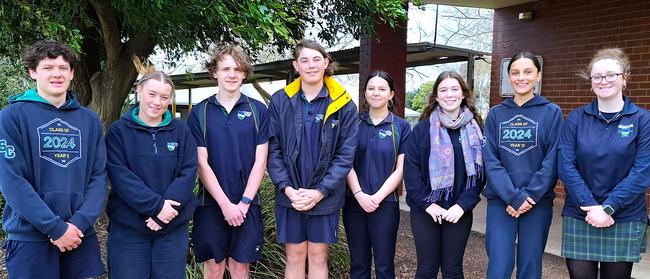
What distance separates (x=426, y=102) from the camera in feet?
13.1

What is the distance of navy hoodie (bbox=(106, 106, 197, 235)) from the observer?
3119 millimetres

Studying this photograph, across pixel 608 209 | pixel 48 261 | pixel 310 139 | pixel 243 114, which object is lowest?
pixel 48 261

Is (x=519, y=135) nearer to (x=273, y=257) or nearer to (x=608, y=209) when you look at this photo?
(x=608, y=209)

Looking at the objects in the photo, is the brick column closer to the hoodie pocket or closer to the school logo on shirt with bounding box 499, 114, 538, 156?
the school logo on shirt with bounding box 499, 114, 538, 156

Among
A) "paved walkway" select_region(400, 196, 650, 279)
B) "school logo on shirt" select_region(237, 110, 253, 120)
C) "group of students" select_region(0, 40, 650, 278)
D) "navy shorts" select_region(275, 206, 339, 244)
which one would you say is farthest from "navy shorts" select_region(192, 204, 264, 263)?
"paved walkway" select_region(400, 196, 650, 279)

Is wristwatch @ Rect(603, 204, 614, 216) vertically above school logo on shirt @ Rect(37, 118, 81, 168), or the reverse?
school logo on shirt @ Rect(37, 118, 81, 168)

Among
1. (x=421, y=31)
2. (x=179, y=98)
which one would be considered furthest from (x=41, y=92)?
(x=421, y=31)

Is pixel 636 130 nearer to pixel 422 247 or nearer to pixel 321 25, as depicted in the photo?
pixel 422 247

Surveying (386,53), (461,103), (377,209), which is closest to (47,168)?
(377,209)

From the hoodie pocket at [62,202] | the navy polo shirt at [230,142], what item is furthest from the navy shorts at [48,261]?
the navy polo shirt at [230,142]

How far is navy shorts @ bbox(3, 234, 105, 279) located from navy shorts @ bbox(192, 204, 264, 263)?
66cm

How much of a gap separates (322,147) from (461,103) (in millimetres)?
1074

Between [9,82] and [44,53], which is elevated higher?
[9,82]

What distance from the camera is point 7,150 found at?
2768 millimetres
